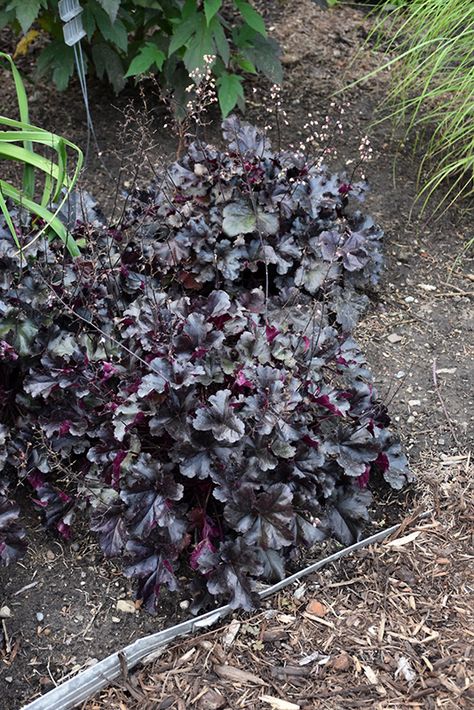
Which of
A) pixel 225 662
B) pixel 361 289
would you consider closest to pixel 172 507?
pixel 225 662

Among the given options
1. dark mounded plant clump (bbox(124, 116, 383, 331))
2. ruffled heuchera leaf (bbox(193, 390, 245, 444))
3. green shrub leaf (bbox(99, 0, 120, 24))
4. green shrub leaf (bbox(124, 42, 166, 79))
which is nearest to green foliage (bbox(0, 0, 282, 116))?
green shrub leaf (bbox(124, 42, 166, 79))

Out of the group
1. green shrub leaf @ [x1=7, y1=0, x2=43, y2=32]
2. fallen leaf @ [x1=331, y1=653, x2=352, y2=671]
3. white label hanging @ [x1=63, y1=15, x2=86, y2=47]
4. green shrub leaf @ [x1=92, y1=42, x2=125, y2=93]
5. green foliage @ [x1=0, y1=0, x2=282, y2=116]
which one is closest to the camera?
fallen leaf @ [x1=331, y1=653, x2=352, y2=671]

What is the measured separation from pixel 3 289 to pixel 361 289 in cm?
153

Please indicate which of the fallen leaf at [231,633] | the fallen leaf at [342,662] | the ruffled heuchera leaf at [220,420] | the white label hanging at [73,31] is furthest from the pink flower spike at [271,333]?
the white label hanging at [73,31]

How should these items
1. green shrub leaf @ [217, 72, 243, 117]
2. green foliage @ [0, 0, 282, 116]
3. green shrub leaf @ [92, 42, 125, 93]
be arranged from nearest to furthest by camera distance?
green foliage @ [0, 0, 282, 116]
green shrub leaf @ [217, 72, 243, 117]
green shrub leaf @ [92, 42, 125, 93]

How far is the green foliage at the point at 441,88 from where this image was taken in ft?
11.8

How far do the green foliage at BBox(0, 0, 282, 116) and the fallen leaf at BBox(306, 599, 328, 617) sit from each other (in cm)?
223

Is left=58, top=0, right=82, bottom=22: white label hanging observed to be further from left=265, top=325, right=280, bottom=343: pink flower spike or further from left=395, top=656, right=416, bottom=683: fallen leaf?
left=395, top=656, right=416, bottom=683: fallen leaf

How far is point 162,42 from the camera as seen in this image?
151 inches

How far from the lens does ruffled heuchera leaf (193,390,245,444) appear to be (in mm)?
2334

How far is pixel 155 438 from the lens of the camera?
8.52ft

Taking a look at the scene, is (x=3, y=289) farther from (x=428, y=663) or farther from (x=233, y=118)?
(x=428, y=663)

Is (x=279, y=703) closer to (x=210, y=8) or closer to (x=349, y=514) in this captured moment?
(x=349, y=514)

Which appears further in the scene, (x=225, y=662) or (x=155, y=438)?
(x=155, y=438)
